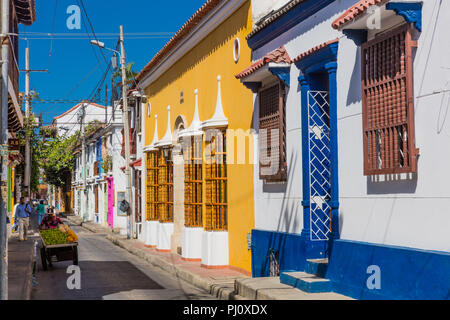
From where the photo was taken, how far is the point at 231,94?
15.6 metres

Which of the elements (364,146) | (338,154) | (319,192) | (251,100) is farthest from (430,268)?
(251,100)

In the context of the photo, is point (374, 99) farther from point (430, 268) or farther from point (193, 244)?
point (193, 244)

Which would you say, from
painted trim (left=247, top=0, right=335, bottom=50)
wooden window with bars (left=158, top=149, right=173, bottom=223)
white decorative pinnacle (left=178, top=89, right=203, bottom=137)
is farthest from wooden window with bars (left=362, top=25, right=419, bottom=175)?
wooden window with bars (left=158, top=149, right=173, bottom=223)

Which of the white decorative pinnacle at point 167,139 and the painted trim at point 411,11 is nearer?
the painted trim at point 411,11

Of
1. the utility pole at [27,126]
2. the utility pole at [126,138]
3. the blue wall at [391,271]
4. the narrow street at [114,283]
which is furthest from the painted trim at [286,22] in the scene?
the utility pole at [27,126]

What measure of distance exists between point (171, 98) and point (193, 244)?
5909 mm

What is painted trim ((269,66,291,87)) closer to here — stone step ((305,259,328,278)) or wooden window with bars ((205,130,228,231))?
stone step ((305,259,328,278))

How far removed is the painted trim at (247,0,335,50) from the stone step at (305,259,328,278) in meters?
4.33

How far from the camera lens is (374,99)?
28.8 ft

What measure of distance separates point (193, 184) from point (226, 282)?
513cm

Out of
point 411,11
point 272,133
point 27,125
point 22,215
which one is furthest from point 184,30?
point 27,125

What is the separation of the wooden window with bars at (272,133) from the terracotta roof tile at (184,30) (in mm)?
3934

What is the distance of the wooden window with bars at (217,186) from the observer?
16125 millimetres

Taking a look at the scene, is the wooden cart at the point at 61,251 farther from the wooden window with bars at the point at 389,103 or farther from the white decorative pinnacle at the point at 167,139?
the wooden window with bars at the point at 389,103
